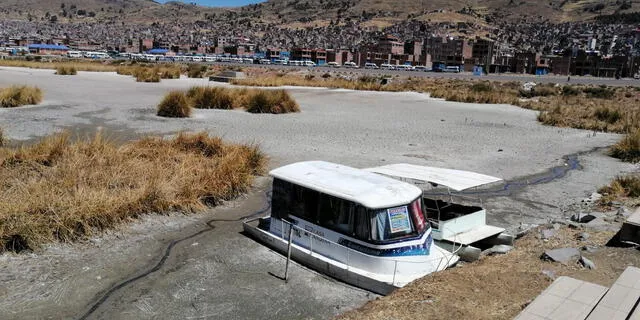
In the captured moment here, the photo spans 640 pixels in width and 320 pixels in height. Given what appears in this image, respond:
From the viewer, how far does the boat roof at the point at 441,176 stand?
32.7 feet

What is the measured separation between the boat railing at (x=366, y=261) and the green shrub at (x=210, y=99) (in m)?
20.9

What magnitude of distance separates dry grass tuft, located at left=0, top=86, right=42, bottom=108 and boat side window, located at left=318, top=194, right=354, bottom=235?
2233cm

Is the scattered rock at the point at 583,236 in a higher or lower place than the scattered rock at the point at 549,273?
lower

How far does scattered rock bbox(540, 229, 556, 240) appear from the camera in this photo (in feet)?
31.9

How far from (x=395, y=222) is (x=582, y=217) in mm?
4948

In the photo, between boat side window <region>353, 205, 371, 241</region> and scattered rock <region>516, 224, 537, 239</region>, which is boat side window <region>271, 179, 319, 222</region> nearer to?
boat side window <region>353, 205, 371, 241</region>

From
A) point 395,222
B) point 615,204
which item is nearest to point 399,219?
point 395,222

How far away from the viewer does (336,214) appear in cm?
854

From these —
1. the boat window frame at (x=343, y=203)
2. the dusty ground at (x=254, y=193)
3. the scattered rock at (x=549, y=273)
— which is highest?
the boat window frame at (x=343, y=203)

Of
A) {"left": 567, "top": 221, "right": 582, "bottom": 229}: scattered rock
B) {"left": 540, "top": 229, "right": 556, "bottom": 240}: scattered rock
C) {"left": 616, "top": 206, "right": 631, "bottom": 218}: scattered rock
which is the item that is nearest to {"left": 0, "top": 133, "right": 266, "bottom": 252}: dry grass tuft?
{"left": 540, "top": 229, "right": 556, "bottom": 240}: scattered rock

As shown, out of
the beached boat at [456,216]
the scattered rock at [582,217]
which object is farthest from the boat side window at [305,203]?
the scattered rock at [582,217]

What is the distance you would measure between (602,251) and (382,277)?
11.5 feet

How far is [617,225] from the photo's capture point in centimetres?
1044

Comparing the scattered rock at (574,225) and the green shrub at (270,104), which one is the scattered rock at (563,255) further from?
the green shrub at (270,104)
